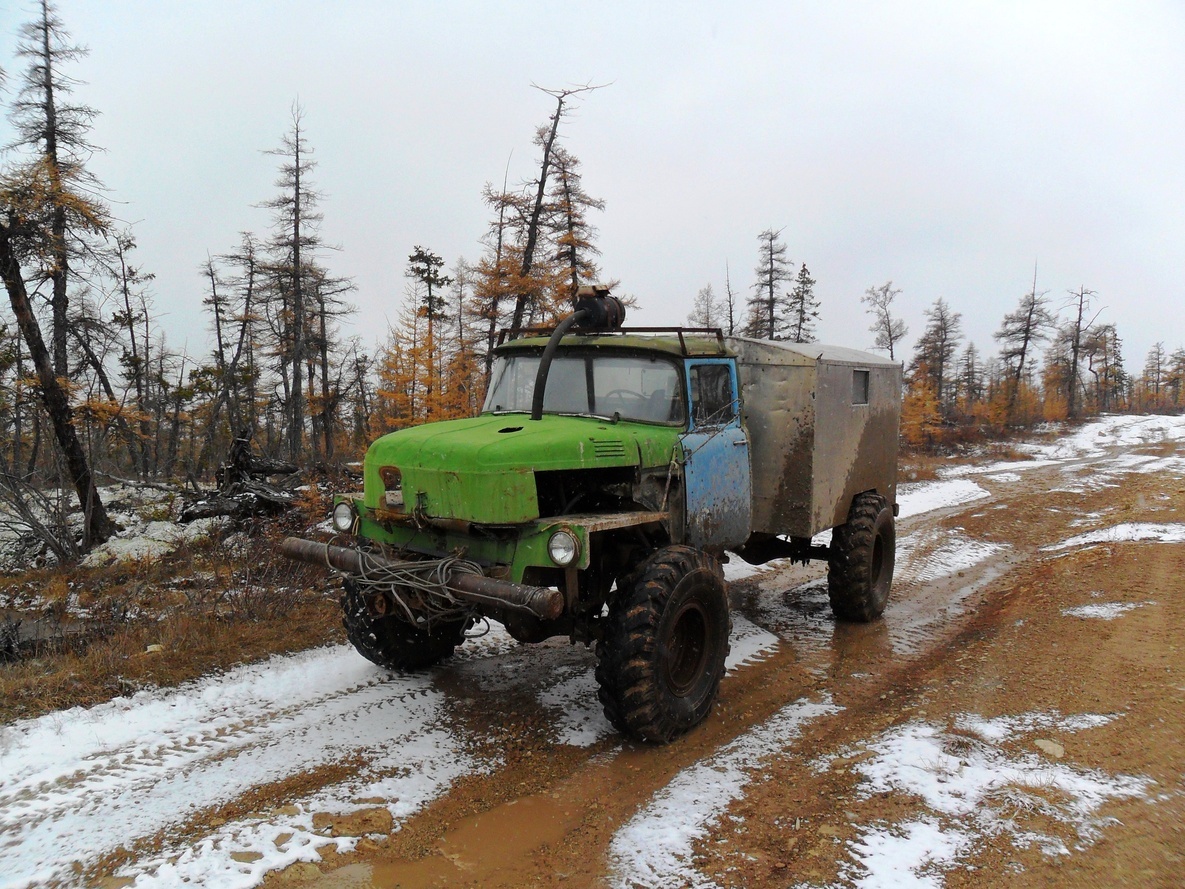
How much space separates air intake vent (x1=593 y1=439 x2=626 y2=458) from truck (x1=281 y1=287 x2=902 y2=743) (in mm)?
10

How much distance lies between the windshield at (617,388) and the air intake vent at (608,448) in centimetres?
67

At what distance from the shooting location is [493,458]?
4262 mm

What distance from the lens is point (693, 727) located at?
491cm

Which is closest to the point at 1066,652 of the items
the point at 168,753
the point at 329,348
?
the point at 168,753

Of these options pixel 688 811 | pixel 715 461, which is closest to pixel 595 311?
pixel 715 461

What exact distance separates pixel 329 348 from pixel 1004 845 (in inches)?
1167

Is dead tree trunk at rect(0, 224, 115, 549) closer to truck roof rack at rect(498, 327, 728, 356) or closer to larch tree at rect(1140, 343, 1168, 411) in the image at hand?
truck roof rack at rect(498, 327, 728, 356)

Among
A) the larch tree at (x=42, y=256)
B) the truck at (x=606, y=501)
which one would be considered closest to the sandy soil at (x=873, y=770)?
the truck at (x=606, y=501)

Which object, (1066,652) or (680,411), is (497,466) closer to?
(680,411)

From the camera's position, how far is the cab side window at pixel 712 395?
5.80 meters

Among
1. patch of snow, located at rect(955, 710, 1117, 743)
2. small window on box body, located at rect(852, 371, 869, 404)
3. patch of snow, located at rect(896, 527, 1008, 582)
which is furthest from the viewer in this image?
patch of snow, located at rect(896, 527, 1008, 582)

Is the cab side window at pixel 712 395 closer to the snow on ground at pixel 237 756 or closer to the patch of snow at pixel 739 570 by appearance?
the snow on ground at pixel 237 756

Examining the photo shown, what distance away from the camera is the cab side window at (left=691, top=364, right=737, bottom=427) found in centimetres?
580

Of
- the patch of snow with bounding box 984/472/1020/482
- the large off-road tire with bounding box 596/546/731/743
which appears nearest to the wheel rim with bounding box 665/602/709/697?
the large off-road tire with bounding box 596/546/731/743
